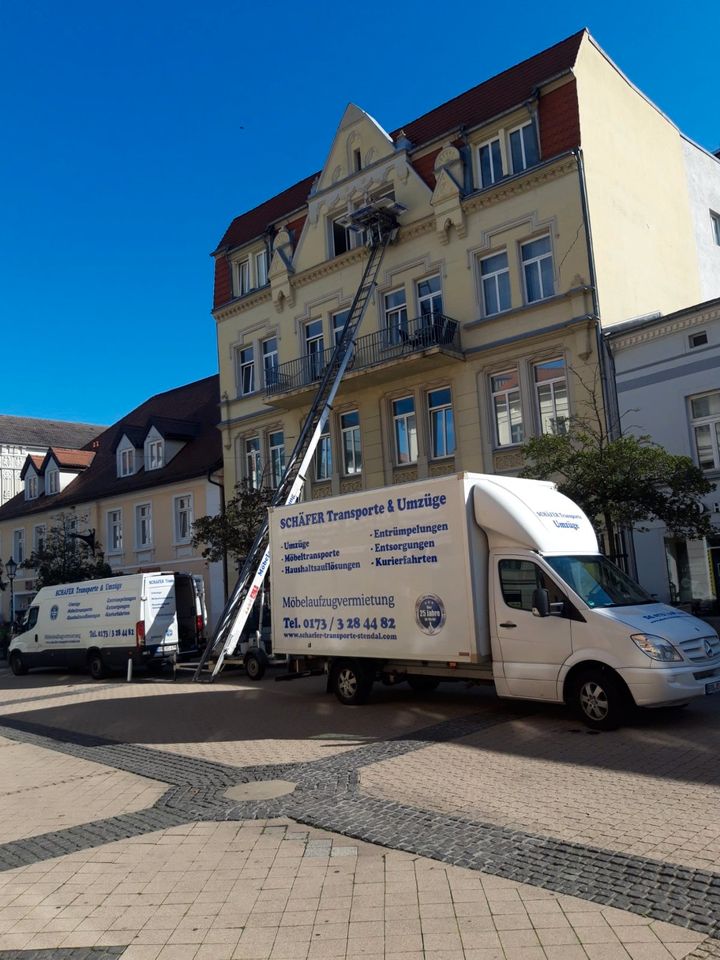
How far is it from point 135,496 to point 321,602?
24.0 meters

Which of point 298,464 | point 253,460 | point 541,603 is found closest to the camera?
point 541,603

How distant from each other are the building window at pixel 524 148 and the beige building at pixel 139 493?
15.5 meters

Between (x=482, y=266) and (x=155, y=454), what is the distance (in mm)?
18482

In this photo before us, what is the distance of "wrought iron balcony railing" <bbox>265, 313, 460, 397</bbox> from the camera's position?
2302cm

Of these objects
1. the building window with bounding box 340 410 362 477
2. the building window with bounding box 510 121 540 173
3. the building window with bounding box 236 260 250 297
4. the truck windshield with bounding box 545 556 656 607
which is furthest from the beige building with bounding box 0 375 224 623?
the truck windshield with bounding box 545 556 656 607

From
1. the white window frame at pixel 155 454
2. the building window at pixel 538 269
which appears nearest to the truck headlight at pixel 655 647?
the building window at pixel 538 269

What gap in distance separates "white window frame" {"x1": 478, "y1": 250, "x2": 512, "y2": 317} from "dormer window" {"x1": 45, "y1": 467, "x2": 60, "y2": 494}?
2750 cm

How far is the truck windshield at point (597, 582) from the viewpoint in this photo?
1019 centimetres

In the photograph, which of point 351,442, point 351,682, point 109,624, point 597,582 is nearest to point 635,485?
point 597,582

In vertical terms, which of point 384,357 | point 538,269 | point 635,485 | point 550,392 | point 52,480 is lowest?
point 635,485

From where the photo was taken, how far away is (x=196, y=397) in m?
40.5

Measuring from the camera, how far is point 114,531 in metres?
36.7

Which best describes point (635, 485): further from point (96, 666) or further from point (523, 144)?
point (96, 666)

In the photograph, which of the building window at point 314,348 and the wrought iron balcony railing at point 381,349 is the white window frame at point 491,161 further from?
the building window at point 314,348
